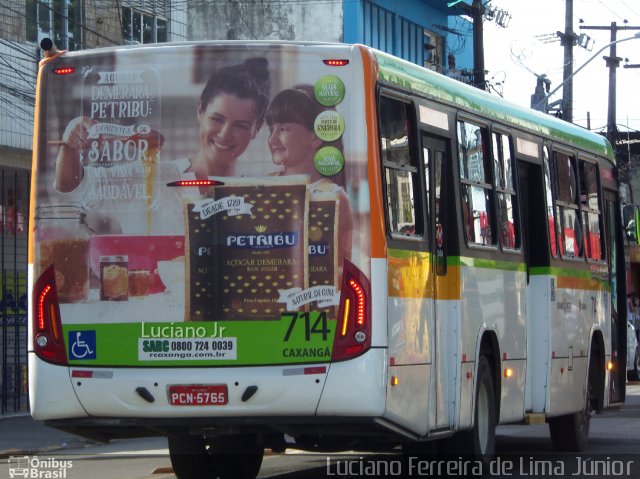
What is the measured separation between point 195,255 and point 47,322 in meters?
1.18

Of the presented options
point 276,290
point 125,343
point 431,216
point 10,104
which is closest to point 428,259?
point 431,216

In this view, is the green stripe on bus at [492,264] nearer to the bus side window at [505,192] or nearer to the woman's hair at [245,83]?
the bus side window at [505,192]

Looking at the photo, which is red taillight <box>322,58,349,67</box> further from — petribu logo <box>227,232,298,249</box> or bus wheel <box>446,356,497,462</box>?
bus wheel <box>446,356,497,462</box>

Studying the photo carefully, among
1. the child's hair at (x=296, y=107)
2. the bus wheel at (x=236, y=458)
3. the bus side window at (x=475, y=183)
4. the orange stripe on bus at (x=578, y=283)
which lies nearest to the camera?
the child's hair at (x=296, y=107)

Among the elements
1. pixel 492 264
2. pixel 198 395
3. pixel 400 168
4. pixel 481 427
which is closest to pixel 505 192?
pixel 492 264

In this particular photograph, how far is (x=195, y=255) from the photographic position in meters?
9.78

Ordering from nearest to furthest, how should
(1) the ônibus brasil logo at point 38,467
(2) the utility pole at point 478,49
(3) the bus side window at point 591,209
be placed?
(1) the ônibus brasil logo at point 38,467 → (3) the bus side window at point 591,209 → (2) the utility pole at point 478,49

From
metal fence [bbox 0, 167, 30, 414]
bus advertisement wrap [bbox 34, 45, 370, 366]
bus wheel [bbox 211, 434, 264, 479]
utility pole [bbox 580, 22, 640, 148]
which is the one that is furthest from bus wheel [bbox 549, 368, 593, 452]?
utility pole [bbox 580, 22, 640, 148]

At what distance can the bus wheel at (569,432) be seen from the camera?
14.7m

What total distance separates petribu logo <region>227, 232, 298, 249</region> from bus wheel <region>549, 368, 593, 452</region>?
587 centimetres

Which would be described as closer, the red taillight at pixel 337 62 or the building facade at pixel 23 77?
the red taillight at pixel 337 62

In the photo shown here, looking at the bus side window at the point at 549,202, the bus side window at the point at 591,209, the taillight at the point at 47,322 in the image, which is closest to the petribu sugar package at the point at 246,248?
the taillight at the point at 47,322

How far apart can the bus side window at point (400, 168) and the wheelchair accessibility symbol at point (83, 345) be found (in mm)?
2203

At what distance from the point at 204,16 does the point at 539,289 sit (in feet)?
98.8
